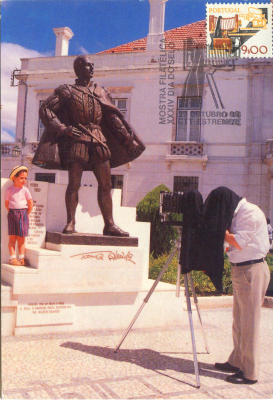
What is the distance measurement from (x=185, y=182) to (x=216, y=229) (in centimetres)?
1372

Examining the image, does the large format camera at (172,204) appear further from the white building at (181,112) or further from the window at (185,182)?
the window at (185,182)

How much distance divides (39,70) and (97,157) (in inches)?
565

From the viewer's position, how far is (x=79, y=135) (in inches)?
208

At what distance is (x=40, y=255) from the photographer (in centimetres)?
473

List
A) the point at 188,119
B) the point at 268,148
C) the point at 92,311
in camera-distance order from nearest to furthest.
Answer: the point at 92,311 → the point at 268,148 → the point at 188,119

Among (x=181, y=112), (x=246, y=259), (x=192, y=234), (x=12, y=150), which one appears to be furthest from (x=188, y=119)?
(x=246, y=259)

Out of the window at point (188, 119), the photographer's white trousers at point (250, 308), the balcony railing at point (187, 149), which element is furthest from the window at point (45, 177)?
the photographer's white trousers at point (250, 308)

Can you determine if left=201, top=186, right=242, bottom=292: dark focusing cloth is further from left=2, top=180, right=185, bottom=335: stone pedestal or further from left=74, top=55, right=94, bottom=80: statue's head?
left=74, top=55, right=94, bottom=80: statue's head

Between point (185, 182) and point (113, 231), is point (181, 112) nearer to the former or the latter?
point (185, 182)

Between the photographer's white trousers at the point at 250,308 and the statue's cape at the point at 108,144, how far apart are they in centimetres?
273

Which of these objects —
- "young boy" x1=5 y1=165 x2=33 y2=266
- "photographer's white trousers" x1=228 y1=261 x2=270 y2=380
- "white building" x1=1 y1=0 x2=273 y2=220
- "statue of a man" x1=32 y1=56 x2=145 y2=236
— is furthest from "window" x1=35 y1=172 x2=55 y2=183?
"photographer's white trousers" x1=228 y1=261 x2=270 y2=380

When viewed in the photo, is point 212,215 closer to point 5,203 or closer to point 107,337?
point 107,337

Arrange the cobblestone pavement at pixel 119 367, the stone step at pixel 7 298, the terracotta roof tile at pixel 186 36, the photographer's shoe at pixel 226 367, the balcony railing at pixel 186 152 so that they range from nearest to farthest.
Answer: the cobblestone pavement at pixel 119 367, the photographer's shoe at pixel 226 367, the stone step at pixel 7 298, the terracotta roof tile at pixel 186 36, the balcony railing at pixel 186 152
